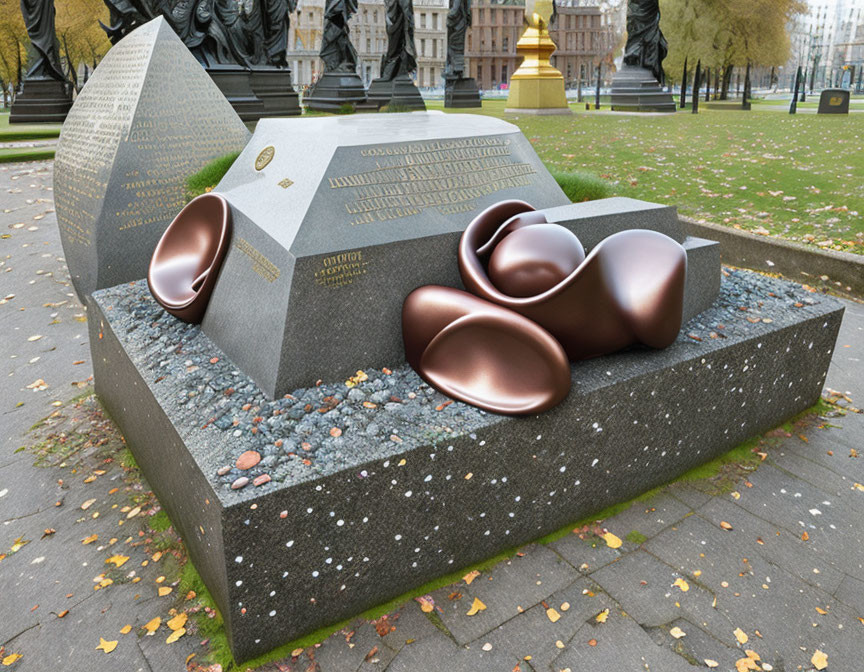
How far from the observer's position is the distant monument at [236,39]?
1427cm

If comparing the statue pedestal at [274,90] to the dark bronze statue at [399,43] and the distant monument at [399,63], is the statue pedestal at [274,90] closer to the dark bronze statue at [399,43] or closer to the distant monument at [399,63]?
the distant monument at [399,63]

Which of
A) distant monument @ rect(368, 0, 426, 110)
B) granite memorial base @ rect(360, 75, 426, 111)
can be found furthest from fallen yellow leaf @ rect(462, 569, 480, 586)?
distant monument @ rect(368, 0, 426, 110)

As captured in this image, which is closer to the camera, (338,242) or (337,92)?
(338,242)

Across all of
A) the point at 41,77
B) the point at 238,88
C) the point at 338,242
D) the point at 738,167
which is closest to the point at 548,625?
the point at 338,242

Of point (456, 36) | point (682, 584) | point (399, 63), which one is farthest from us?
point (456, 36)

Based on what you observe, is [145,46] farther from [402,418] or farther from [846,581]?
[846,581]

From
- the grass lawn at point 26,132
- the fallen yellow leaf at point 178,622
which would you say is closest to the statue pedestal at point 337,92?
the grass lawn at point 26,132

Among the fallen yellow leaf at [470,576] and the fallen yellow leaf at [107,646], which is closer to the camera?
the fallen yellow leaf at [107,646]

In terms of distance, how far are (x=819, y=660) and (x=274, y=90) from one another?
20589 millimetres

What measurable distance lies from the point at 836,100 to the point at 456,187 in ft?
70.4

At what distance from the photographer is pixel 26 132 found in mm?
17609

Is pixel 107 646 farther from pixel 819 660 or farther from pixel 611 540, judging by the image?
pixel 819 660

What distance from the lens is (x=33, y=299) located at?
20.8 feet

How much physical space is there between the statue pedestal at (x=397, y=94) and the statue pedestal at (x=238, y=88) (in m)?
6.00
